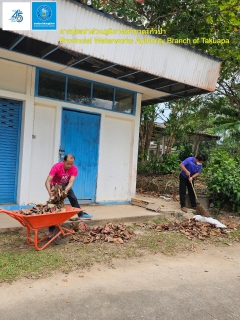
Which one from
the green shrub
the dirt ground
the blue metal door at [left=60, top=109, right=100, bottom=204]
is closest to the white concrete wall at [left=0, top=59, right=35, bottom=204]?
the blue metal door at [left=60, top=109, right=100, bottom=204]

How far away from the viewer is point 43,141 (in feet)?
20.5

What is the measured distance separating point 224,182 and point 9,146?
5.12m

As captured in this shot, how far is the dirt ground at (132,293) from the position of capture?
2.86 meters

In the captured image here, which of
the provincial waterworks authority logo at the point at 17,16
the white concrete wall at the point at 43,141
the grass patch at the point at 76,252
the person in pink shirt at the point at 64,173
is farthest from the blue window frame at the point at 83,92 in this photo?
the grass patch at the point at 76,252

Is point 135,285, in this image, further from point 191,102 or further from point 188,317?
point 191,102

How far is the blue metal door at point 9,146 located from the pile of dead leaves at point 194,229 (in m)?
3.12

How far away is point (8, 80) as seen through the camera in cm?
573

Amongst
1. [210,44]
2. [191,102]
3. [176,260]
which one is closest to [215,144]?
[191,102]

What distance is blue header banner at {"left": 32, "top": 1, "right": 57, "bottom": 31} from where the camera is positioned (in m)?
4.53

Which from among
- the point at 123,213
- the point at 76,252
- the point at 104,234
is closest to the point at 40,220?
the point at 76,252

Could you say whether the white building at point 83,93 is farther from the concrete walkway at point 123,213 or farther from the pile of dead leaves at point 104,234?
the pile of dead leaves at point 104,234

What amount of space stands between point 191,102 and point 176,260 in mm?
10116

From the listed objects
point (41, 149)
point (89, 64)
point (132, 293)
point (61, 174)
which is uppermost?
point (89, 64)

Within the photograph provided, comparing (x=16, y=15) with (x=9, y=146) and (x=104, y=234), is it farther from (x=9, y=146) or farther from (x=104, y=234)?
(x=104, y=234)
